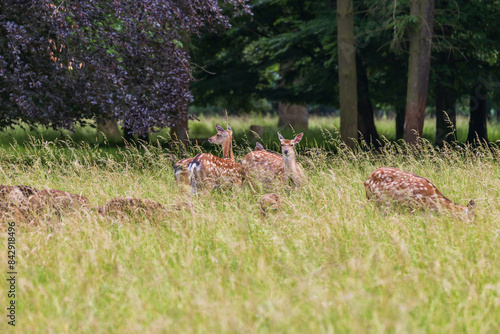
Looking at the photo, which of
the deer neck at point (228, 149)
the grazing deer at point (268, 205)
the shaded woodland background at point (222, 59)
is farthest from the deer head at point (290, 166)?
Result: the shaded woodland background at point (222, 59)

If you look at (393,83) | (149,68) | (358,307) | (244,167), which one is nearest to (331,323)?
(358,307)

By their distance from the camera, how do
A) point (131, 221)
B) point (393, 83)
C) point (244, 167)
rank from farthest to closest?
point (393, 83), point (244, 167), point (131, 221)

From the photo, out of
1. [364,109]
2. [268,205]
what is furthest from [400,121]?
[268,205]

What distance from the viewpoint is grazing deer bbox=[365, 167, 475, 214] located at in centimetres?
654

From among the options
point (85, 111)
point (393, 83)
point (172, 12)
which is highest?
point (172, 12)

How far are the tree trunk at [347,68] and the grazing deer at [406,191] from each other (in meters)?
5.65

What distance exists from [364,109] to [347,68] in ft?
14.3

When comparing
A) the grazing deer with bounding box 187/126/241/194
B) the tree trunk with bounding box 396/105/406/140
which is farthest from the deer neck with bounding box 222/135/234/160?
the tree trunk with bounding box 396/105/406/140

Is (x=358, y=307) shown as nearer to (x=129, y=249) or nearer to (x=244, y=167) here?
(x=129, y=249)

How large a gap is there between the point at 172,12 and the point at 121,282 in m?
8.04

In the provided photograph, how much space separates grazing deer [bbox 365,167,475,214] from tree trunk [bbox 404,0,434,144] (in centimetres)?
576

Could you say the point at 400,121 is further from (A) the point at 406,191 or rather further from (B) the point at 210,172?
(A) the point at 406,191

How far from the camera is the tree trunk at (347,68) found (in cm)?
1312

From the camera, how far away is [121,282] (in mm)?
4625
